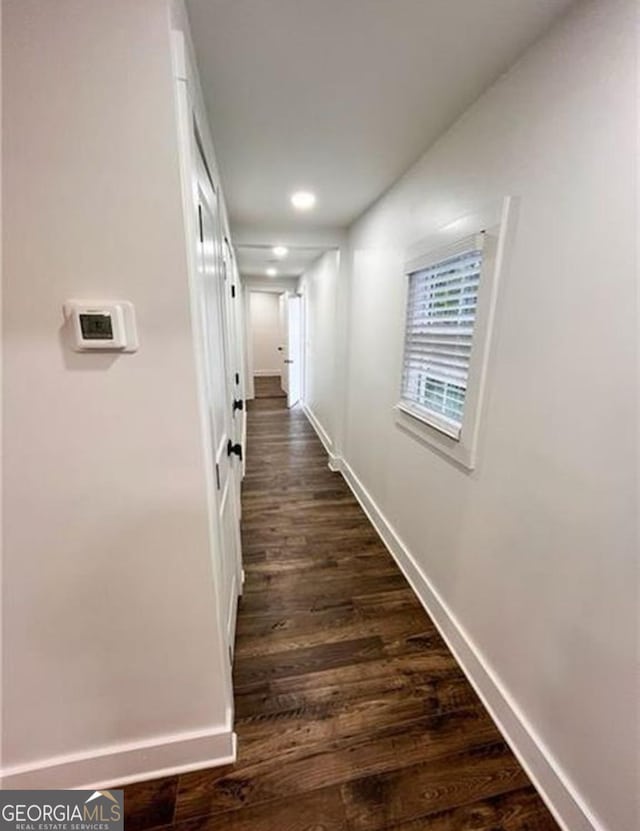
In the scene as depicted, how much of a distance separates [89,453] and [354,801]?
4.52ft

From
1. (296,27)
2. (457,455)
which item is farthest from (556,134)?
(457,455)

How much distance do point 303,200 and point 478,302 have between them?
66.9 inches

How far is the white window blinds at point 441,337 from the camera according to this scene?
159cm

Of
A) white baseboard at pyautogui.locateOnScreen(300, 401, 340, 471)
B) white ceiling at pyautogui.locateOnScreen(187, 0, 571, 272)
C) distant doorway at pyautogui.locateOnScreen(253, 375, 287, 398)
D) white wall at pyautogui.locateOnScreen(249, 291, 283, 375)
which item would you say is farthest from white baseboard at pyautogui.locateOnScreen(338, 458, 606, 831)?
white wall at pyautogui.locateOnScreen(249, 291, 283, 375)

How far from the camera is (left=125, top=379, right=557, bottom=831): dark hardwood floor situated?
3.70 ft

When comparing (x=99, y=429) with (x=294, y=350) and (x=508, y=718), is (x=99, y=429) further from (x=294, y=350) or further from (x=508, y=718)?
(x=294, y=350)

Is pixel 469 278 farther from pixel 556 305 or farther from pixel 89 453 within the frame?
pixel 89 453

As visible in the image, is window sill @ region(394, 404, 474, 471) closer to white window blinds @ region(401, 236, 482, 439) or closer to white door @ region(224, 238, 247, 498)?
white window blinds @ region(401, 236, 482, 439)

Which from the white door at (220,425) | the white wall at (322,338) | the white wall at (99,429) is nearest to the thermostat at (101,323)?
the white wall at (99,429)

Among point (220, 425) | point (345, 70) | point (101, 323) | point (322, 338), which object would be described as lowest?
point (220, 425)

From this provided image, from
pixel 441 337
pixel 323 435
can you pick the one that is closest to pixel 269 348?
pixel 323 435

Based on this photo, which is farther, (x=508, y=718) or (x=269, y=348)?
(x=269, y=348)

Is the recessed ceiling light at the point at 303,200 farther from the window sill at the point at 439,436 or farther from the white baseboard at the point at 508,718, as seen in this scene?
the white baseboard at the point at 508,718

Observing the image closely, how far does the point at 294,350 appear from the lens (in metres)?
6.34
